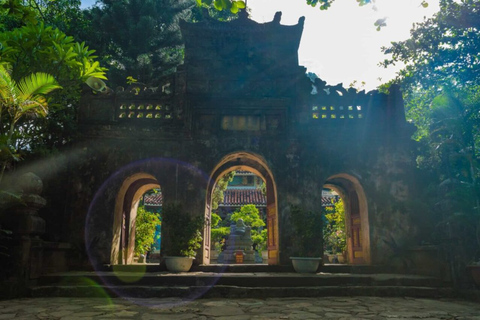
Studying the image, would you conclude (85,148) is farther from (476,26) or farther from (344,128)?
(476,26)

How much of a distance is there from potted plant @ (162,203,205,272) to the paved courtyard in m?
1.78

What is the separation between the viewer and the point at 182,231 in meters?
8.14

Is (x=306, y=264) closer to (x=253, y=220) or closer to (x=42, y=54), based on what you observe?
(x=42, y=54)

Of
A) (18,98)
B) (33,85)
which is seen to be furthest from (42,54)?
(18,98)

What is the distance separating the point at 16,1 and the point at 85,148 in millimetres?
5895

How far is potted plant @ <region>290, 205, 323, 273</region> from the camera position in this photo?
799cm

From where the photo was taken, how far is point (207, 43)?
1038 cm

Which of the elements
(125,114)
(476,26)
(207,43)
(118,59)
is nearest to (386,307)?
(125,114)

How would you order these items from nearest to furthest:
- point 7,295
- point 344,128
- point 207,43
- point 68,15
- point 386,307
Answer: point 386,307, point 7,295, point 344,128, point 207,43, point 68,15

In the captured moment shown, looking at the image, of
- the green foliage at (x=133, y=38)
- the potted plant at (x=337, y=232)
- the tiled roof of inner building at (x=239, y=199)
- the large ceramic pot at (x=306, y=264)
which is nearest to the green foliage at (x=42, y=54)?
the large ceramic pot at (x=306, y=264)

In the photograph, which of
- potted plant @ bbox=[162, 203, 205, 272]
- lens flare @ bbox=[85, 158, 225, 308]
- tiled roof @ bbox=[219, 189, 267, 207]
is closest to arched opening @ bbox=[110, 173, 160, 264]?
lens flare @ bbox=[85, 158, 225, 308]

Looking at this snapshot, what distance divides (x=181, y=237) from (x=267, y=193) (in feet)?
11.3

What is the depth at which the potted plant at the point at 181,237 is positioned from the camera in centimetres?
793

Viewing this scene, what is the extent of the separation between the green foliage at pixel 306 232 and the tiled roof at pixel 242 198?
1407 centimetres
